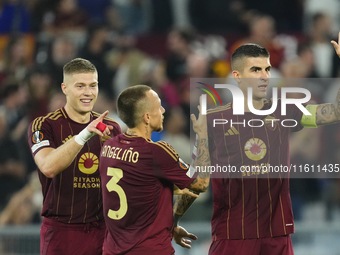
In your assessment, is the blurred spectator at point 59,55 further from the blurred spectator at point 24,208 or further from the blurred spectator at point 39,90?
the blurred spectator at point 24,208

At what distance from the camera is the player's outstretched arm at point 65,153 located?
151 inches

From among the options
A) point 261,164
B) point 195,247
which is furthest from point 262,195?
point 195,247

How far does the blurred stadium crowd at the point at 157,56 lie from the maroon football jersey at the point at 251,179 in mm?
2606

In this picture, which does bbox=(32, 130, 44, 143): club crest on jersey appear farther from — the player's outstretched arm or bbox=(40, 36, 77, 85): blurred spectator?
bbox=(40, 36, 77, 85): blurred spectator

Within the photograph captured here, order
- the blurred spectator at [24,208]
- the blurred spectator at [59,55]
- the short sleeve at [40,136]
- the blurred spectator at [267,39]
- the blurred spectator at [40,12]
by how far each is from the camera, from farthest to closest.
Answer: the blurred spectator at [40,12] → the blurred spectator at [59,55] → the blurred spectator at [267,39] → the blurred spectator at [24,208] → the short sleeve at [40,136]

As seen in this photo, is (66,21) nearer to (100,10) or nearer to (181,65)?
(100,10)

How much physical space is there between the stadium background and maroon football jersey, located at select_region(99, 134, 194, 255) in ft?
8.18

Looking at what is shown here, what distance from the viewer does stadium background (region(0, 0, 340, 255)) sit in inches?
267

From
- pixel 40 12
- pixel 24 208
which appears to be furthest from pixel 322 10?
pixel 24 208

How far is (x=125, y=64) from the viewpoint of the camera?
907 centimetres

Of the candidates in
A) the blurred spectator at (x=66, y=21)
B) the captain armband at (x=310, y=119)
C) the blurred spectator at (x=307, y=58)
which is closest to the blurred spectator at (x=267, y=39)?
the blurred spectator at (x=307, y=58)

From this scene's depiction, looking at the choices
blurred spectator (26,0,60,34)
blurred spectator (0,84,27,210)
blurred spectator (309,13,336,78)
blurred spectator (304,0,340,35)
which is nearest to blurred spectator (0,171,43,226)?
blurred spectator (0,84,27,210)

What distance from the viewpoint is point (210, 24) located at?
9.89 m

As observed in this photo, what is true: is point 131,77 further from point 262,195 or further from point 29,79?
point 262,195
